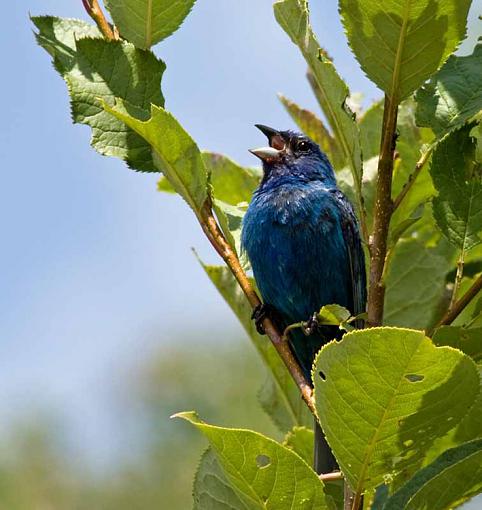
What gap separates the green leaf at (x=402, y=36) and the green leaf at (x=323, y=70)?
0.10 m

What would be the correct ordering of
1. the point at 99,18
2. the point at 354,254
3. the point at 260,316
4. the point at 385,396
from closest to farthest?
1. the point at 385,396
2. the point at 99,18
3. the point at 260,316
4. the point at 354,254

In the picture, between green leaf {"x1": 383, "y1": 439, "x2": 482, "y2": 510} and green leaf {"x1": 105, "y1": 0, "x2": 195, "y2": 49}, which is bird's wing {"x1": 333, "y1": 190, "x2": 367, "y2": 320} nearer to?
green leaf {"x1": 105, "y1": 0, "x2": 195, "y2": 49}

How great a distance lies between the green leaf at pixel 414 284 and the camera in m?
3.06

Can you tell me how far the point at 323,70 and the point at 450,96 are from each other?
34cm

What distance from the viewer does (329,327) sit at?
4148mm

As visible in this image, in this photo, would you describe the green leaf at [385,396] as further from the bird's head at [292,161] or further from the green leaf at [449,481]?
the bird's head at [292,161]

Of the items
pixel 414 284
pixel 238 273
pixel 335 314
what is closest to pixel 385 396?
pixel 335 314

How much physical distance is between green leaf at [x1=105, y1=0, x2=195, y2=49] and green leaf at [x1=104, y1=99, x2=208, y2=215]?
0.82 ft

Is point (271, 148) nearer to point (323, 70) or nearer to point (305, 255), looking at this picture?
point (305, 255)

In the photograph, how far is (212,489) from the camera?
232 cm

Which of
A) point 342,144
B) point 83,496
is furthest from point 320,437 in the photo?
point 83,496

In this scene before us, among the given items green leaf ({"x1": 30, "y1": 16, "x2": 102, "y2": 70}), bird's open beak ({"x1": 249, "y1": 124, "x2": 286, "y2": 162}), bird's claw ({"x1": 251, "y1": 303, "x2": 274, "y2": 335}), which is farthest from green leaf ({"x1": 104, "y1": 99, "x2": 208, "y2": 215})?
bird's open beak ({"x1": 249, "y1": 124, "x2": 286, "y2": 162})

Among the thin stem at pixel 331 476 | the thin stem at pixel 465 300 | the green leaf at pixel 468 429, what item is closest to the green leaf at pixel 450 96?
the thin stem at pixel 465 300

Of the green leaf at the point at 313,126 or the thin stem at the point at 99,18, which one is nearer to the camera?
the thin stem at the point at 99,18
